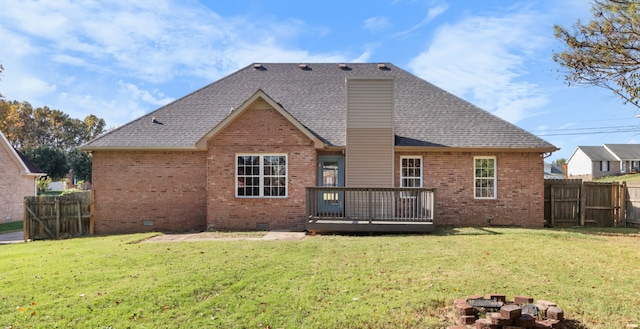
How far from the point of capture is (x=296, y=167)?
45.9 feet

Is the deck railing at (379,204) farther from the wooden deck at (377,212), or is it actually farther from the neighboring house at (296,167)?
the neighboring house at (296,167)

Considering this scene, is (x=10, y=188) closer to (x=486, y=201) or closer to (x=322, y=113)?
(x=322, y=113)

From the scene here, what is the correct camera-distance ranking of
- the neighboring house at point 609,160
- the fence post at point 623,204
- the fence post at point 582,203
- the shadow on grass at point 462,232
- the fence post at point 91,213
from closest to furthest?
the shadow on grass at point 462,232
the fence post at point 91,213
the fence post at point 582,203
the fence post at point 623,204
the neighboring house at point 609,160

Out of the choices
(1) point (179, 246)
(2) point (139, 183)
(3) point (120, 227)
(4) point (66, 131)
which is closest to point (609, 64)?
(1) point (179, 246)

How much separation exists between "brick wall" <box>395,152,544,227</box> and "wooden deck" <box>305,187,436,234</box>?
2.05m

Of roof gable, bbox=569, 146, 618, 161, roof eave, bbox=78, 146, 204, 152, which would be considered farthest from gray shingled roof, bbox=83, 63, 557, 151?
roof gable, bbox=569, 146, 618, 161

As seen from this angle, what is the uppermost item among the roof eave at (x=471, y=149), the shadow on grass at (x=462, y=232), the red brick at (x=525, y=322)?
the roof eave at (x=471, y=149)

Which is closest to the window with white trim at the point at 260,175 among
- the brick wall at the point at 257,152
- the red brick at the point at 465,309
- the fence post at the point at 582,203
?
the brick wall at the point at 257,152

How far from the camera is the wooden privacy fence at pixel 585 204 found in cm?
1550

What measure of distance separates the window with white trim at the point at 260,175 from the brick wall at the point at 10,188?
1677 cm

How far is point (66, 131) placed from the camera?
7512cm

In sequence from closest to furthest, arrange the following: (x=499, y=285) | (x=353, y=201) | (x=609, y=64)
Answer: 1. (x=499, y=285)
2. (x=609, y=64)
3. (x=353, y=201)

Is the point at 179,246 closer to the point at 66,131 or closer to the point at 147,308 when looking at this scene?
the point at 147,308

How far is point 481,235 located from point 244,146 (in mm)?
8119
